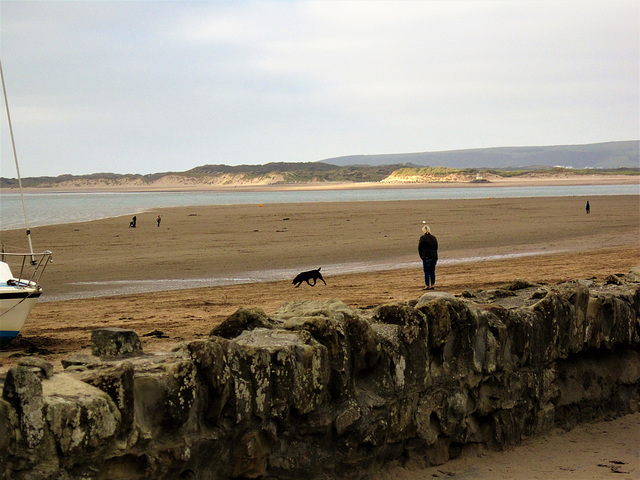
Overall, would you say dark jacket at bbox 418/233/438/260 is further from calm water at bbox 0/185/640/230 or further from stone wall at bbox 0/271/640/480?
calm water at bbox 0/185/640/230

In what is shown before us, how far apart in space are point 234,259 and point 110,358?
1834 centimetres

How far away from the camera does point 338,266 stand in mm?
21766

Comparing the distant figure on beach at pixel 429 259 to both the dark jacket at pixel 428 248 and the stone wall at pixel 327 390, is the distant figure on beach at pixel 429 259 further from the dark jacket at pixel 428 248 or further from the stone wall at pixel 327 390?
the stone wall at pixel 327 390

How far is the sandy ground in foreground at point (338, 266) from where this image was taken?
787 centimetres

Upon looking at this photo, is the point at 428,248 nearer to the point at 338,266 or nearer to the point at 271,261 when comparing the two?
the point at 338,266

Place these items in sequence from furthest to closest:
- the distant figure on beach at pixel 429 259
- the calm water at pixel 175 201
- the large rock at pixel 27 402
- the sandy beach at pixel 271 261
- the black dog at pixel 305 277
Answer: the calm water at pixel 175 201
the black dog at pixel 305 277
the distant figure on beach at pixel 429 259
the sandy beach at pixel 271 261
the large rock at pixel 27 402

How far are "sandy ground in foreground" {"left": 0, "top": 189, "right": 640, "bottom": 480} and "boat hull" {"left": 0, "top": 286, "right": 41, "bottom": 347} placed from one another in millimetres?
221

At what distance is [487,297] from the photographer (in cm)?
895

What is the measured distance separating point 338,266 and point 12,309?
13.6 metres

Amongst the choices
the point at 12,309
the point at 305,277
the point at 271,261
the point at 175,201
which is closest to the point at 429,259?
the point at 305,277

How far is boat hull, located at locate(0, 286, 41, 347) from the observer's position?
8.95m

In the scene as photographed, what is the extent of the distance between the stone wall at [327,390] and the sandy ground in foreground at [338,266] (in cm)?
50

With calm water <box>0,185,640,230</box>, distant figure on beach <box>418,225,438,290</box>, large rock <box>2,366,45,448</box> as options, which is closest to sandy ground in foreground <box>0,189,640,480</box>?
distant figure on beach <box>418,225,438,290</box>

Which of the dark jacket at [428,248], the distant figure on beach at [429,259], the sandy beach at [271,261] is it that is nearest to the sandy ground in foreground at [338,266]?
the sandy beach at [271,261]
